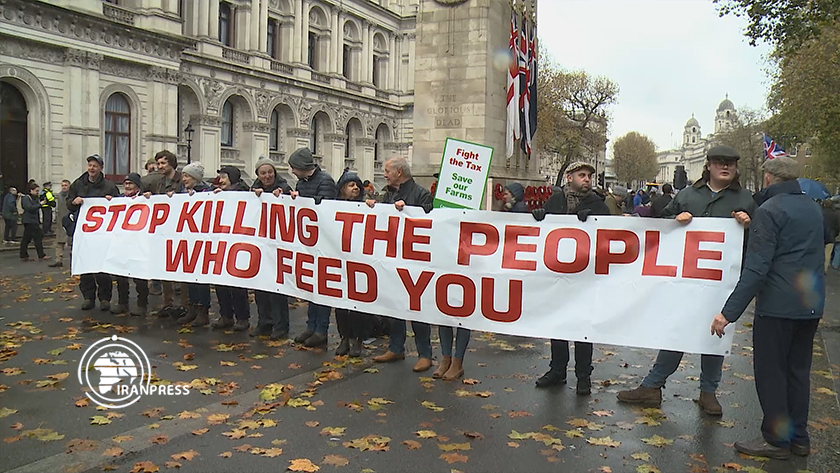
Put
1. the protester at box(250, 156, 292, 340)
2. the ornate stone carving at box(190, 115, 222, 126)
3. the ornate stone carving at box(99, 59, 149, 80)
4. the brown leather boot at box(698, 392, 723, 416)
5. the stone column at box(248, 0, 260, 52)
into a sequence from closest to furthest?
1. the brown leather boot at box(698, 392, 723, 416)
2. the protester at box(250, 156, 292, 340)
3. the ornate stone carving at box(99, 59, 149, 80)
4. the ornate stone carving at box(190, 115, 222, 126)
5. the stone column at box(248, 0, 260, 52)

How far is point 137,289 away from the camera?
9.42m

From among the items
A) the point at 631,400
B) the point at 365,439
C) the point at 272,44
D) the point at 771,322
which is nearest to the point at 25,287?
the point at 365,439

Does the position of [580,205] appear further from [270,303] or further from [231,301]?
[231,301]

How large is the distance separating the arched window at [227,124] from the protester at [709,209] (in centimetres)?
3952

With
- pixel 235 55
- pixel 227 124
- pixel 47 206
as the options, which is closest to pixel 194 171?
pixel 47 206

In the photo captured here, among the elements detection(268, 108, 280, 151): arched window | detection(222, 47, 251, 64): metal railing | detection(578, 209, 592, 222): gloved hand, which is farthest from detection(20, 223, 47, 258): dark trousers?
detection(268, 108, 280, 151): arched window

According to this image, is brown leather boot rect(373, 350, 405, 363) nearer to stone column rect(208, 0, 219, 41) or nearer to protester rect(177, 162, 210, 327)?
protester rect(177, 162, 210, 327)

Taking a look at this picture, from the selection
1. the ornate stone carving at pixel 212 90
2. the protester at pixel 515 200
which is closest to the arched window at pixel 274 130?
the ornate stone carving at pixel 212 90

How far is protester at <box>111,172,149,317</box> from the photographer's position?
30.6 feet

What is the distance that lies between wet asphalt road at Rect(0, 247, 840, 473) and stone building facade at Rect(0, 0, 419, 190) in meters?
9.45

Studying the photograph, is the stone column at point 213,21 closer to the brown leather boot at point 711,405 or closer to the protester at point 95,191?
the protester at point 95,191

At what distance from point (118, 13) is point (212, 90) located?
7626mm

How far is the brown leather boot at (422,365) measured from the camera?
691cm

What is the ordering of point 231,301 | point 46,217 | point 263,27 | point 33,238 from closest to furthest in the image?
point 231,301
point 33,238
point 46,217
point 263,27
